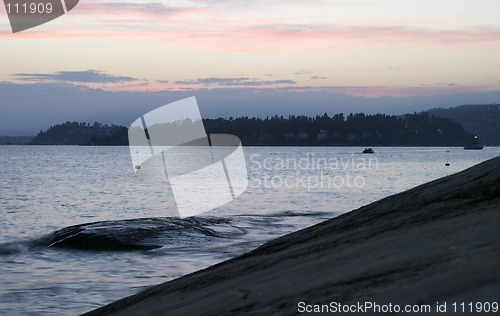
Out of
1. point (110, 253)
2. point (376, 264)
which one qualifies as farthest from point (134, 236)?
point (376, 264)

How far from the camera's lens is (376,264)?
3051 mm

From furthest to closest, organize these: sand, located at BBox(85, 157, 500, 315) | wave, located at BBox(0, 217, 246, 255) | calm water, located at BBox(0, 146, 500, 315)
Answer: wave, located at BBox(0, 217, 246, 255), calm water, located at BBox(0, 146, 500, 315), sand, located at BBox(85, 157, 500, 315)

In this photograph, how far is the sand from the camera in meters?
2.40

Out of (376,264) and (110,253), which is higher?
(376,264)

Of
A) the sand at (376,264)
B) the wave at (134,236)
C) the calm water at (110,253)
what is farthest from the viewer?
the wave at (134,236)

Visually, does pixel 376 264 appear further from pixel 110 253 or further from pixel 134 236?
pixel 134 236

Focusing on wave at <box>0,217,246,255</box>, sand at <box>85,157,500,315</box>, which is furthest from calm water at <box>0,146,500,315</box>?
sand at <box>85,157,500,315</box>

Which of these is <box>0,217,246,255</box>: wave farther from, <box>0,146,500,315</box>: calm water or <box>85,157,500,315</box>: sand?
<box>85,157,500,315</box>: sand

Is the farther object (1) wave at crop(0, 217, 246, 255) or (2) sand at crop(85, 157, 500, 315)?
(1) wave at crop(0, 217, 246, 255)

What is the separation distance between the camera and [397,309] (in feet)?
7.35

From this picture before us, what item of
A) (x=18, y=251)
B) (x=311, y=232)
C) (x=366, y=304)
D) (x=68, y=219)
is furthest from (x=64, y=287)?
(x=68, y=219)

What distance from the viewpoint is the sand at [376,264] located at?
2.40 metres

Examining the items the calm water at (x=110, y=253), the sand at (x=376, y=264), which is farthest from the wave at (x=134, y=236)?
the sand at (x=376, y=264)

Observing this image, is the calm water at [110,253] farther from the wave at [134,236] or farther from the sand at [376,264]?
the sand at [376,264]
